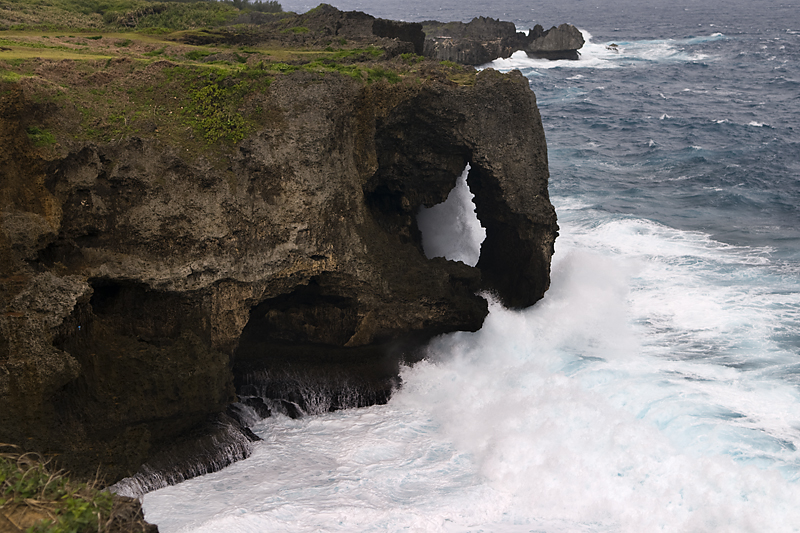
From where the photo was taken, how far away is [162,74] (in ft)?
55.4

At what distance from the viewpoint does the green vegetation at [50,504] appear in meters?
7.92

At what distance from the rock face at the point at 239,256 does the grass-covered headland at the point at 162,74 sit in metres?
0.47

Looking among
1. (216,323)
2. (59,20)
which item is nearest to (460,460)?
(216,323)

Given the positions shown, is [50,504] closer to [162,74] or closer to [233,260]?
[233,260]

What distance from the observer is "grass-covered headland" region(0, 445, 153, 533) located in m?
7.88

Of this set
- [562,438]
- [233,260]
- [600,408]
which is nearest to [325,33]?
[233,260]

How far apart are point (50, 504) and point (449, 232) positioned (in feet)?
62.3

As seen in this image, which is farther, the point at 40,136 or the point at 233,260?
the point at 233,260

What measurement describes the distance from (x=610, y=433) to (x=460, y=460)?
352 centimetres

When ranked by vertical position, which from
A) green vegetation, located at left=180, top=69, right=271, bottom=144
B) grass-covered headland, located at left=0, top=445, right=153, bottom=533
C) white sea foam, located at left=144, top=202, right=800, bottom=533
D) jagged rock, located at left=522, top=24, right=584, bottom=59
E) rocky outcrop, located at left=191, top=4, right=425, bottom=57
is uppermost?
jagged rock, located at left=522, top=24, right=584, bottom=59

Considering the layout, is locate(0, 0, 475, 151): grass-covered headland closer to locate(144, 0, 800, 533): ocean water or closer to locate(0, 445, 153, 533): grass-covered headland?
locate(144, 0, 800, 533): ocean water

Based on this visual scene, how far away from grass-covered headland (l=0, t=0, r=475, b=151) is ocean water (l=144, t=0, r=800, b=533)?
7.41 metres

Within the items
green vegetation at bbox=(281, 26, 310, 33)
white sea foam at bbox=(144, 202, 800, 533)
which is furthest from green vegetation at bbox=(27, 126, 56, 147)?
green vegetation at bbox=(281, 26, 310, 33)

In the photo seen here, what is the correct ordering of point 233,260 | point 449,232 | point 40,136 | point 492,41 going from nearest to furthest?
point 40,136, point 233,260, point 449,232, point 492,41
